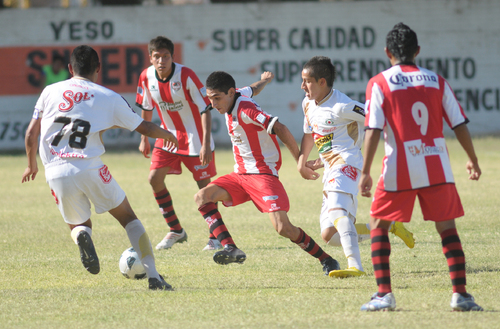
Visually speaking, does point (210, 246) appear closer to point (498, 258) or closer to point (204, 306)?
point (204, 306)

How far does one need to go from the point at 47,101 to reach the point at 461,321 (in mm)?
3299

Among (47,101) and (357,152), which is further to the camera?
(357,152)

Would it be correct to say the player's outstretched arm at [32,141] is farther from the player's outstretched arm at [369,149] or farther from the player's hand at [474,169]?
the player's hand at [474,169]

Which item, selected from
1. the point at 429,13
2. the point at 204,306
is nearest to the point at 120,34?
the point at 429,13

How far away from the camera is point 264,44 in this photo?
19.3m

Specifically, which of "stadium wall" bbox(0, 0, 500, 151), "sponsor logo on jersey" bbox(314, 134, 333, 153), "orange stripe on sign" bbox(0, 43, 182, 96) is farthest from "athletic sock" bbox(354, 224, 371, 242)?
"orange stripe on sign" bbox(0, 43, 182, 96)

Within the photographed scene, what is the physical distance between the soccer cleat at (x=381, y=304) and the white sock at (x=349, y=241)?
114 centimetres

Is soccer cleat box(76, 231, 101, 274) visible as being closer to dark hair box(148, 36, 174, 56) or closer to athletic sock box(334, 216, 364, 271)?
athletic sock box(334, 216, 364, 271)

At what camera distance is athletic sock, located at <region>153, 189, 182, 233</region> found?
738cm

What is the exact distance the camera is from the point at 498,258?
5.96 m

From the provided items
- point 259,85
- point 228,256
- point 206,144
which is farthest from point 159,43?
point 228,256

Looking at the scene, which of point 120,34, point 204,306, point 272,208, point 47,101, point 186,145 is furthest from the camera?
point 120,34

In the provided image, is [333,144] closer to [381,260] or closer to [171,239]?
[381,260]

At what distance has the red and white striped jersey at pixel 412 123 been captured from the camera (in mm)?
4195
